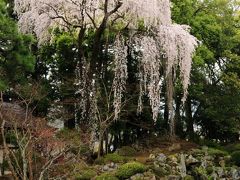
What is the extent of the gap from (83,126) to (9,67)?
3564 mm

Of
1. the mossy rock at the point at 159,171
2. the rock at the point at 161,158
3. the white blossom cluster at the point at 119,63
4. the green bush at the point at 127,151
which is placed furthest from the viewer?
the green bush at the point at 127,151

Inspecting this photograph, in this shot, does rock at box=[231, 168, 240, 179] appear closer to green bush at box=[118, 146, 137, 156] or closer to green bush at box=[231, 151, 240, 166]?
green bush at box=[231, 151, 240, 166]

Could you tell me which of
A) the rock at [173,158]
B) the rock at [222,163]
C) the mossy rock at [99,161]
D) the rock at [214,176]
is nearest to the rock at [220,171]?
the rock at [214,176]

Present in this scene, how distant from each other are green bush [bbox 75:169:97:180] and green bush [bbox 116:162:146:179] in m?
0.76

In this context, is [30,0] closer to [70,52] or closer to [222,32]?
[70,52]

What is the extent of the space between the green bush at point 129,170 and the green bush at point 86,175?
0.76 metres

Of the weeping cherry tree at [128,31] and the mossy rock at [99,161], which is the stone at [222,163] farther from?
the mossy rock at [99,161]

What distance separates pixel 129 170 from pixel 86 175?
1323 millimetres

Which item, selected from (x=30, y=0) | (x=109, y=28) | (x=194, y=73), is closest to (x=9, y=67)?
(x=30, y=0)

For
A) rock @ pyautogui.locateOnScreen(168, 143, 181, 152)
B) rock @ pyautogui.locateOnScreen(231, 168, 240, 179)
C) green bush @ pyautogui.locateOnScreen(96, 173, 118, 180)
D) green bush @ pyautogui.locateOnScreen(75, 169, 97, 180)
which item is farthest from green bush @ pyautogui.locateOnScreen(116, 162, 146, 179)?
rock @ pyautogui.locateOnScreen(231, 168, 240, 179)

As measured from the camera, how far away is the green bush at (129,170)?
42.8 ft

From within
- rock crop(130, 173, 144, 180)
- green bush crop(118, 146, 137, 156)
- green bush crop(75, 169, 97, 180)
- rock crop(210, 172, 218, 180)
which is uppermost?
green bush crop(118, 146, 137, 156)

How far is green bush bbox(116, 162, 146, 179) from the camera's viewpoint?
13.0m

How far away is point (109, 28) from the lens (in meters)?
14.5
